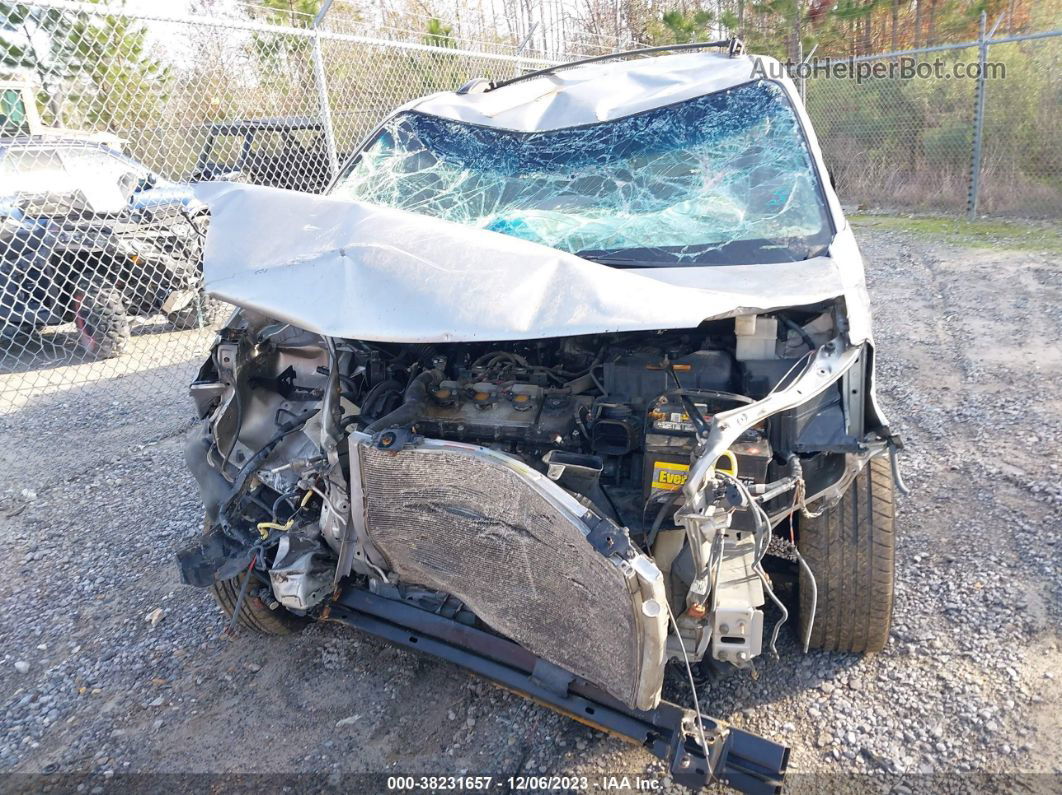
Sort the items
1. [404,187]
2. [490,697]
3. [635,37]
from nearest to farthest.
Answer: [490,697], [404,187], [635,37]

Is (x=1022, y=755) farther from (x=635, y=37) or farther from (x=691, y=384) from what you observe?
(x=635, y=37)

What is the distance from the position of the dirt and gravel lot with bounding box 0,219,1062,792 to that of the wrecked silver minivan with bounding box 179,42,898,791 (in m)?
0.24

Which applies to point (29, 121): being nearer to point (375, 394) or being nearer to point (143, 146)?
point (143, 146)

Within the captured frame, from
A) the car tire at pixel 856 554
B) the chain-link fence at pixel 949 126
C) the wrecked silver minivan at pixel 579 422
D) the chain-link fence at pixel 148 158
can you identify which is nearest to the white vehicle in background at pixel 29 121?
the chain-link fence at pixel 148 158

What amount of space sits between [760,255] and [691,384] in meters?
0.51

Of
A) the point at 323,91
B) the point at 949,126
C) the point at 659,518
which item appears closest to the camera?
the point at 659,518

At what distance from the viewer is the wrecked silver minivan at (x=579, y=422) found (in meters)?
1.93

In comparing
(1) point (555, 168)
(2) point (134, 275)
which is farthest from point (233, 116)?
(1) point (555, 168)

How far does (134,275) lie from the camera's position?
21.8 feet

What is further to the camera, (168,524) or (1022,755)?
(168,524)

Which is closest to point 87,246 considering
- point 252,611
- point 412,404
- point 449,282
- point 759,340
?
point 252,611

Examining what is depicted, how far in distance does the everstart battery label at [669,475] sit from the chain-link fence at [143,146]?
160 inches

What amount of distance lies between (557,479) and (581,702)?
0.67 meters

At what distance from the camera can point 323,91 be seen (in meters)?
5.70
